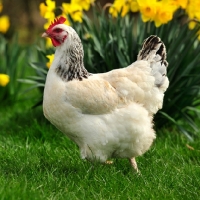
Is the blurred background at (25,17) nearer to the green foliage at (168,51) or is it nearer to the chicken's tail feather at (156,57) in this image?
the green foliage at (168,51)

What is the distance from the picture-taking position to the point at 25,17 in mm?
11992

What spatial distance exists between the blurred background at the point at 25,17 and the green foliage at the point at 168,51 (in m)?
6.35

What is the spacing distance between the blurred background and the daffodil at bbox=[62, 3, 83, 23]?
6220mm

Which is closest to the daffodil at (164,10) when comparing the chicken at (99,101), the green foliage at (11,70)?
the chicken at (99,101)

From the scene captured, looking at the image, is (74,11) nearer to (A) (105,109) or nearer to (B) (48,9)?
(B) (48,9)

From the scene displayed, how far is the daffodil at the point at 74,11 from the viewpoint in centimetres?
466

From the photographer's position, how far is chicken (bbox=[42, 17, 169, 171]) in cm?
328

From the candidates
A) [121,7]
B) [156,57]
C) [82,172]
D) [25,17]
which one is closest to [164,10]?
[156,57]

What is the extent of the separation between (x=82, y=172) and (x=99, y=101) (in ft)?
1.65

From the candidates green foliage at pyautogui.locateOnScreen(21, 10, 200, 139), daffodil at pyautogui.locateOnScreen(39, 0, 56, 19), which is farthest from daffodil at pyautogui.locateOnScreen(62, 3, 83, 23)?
daffodil at pyautogui.locateOnScreen(39, 0, 56, 19)

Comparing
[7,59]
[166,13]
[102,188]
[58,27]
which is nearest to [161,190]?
[102,188]

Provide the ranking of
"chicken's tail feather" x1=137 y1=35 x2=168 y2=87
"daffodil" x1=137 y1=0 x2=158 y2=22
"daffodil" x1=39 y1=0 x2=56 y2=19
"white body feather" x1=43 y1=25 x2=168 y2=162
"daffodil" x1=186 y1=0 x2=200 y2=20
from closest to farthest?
"white body feather" x1=43 y1=25 x2=168 y2=162, "chicken's tail feather" x1=137 y1=35 x2=168 y2=87, "daffodil" x1=137 y1=0 x2=158 y2=22, "daffodil" x1=186 y1=0 x2=200 y2=20, "daffodil" x1=39 y1=0 x2=56 y2=19

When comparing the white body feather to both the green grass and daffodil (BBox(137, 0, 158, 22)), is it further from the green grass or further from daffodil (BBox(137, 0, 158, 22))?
daffodil (BBox(137, 0, 158, 22))

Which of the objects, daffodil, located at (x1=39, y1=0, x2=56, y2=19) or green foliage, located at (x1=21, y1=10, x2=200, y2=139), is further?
green foliage, located at (x1=21, y1=10, x2=200, y2=139)
